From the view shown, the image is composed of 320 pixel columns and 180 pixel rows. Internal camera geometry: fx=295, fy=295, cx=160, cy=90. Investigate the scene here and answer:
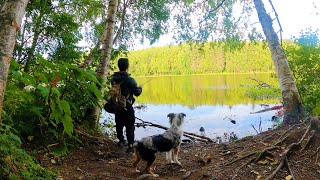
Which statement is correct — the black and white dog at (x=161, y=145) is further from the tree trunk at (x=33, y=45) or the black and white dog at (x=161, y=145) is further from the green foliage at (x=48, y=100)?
the tree trunk at (x=33, y=45)

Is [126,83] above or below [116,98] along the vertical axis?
above

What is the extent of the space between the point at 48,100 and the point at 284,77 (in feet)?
20.0

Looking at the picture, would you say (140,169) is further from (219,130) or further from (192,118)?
(192,118)

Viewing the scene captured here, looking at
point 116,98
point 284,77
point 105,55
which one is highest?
point 105,55

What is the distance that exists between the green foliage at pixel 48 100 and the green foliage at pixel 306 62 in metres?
9.26

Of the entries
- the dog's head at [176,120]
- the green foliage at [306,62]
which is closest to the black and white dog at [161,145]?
the dog's head at [176,120]

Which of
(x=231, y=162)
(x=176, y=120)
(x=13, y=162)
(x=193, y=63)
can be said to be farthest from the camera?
(x=193, y=63)

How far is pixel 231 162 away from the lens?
549 centimetres

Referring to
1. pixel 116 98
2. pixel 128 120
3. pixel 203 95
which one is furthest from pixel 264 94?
pixel 116 98

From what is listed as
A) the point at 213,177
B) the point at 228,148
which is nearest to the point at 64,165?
the point at 213,177

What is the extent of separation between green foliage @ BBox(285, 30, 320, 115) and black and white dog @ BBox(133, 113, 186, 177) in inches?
308

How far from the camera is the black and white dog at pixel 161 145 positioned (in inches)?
204

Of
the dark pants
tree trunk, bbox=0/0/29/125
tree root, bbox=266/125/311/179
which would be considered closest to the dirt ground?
tree root, bbox=266/125/311/179

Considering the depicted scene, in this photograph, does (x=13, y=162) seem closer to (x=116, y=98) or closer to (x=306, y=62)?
(x=116, y=98)
